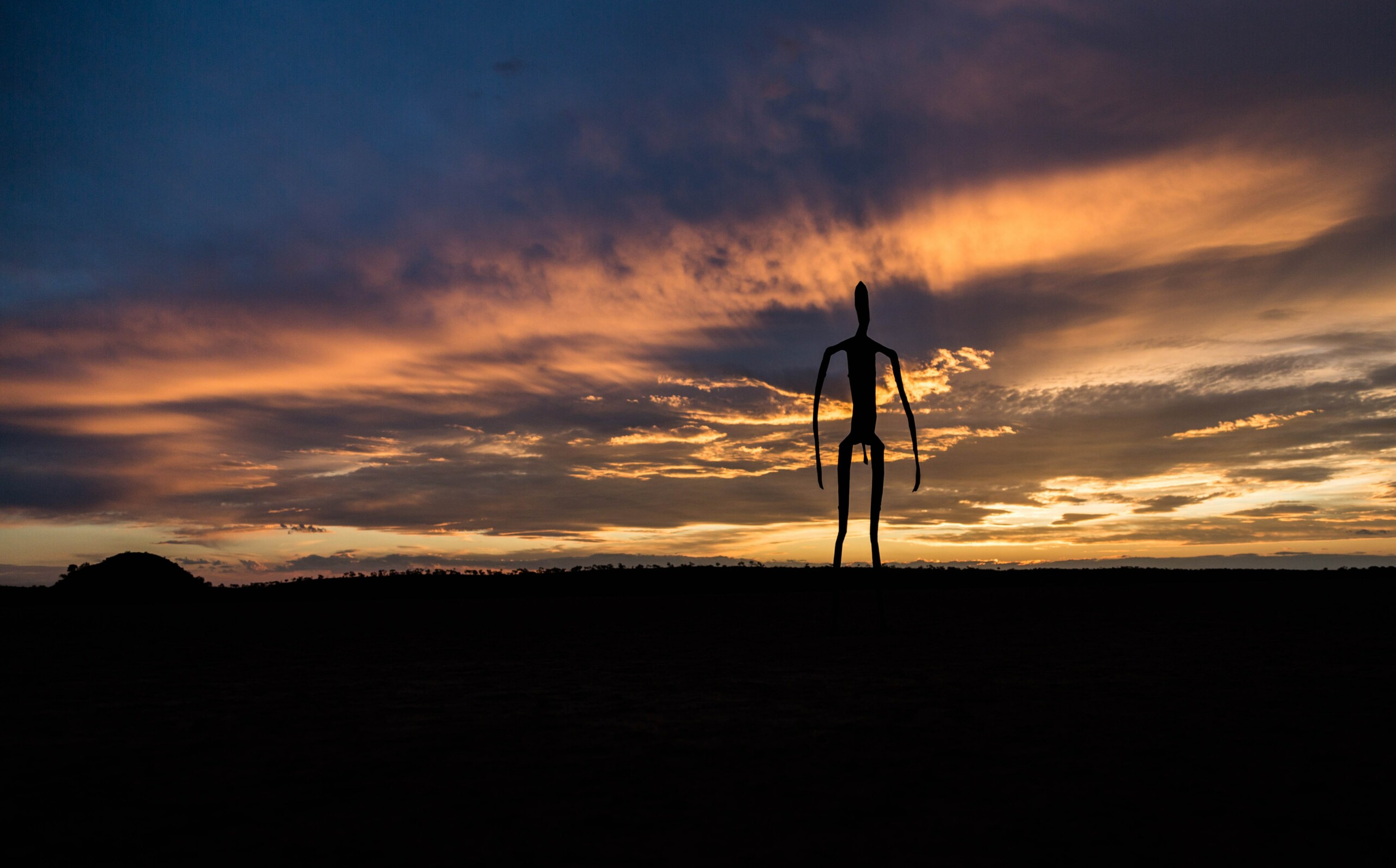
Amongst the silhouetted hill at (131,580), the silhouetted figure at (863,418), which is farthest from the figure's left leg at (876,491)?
the silhouetted hill at (131,580)

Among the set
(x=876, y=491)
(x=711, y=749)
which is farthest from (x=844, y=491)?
(x=711, y=749)

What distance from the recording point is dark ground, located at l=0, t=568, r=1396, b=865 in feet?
11.7

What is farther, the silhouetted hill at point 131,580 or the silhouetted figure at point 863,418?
the silhouetted hill at point 131,580

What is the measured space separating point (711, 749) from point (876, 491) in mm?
7630

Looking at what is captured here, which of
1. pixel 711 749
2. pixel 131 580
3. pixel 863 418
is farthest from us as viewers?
pixel 131 580

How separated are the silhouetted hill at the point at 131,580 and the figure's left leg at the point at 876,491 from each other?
24.2 m

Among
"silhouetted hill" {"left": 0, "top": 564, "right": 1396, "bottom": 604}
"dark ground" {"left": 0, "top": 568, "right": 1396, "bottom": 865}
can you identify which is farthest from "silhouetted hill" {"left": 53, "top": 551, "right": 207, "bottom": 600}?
"dark ground" {"left": 0, "top": 568, "right": 1396, "bottom": 865}

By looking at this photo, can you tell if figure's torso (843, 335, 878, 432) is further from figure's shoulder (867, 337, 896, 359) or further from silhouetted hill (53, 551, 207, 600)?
silhouetted hill (53, 551, 207, 600)

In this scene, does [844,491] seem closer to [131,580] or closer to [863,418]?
[863,418]

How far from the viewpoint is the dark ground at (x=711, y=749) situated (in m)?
3.57

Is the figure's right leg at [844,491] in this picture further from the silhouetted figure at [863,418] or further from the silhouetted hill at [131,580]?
the silhouetted hill at [131,580]

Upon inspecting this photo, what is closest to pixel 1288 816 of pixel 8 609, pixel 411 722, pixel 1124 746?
pixel 1124 746

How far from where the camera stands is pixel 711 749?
16.6 ft

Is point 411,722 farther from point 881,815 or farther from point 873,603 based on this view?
point 873,603
